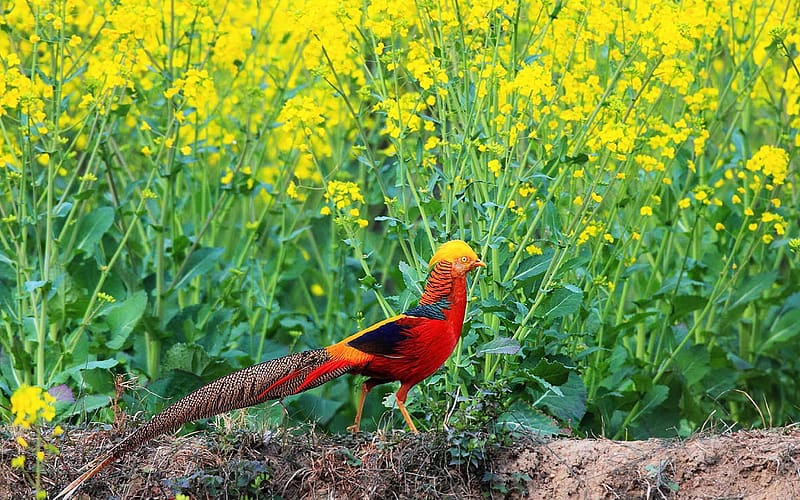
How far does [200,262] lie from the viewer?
5730 mm

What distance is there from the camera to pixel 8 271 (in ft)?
18.7

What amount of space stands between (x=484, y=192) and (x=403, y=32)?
72cm

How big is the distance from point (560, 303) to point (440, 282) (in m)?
0.88

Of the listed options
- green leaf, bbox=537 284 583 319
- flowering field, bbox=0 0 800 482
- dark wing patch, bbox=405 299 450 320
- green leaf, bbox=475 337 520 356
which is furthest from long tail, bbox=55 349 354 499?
green leaf, bbox=537 284 583 319

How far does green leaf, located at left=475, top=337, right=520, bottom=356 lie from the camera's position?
4266 mm

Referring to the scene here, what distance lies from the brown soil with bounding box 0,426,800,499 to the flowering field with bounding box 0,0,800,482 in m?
0.18

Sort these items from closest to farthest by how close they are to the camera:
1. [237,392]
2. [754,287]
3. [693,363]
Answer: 1. [237,392]
2. [693,363]
3. [754,287]

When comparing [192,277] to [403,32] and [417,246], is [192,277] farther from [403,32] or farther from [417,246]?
[403,32]

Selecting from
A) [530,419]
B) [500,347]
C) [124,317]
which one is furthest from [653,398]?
[124,317]

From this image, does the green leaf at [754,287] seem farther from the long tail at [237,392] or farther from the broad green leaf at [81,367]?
the broad green leaf at [81,367]

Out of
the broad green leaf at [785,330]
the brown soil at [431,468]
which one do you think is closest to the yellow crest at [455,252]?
the brown soil at [431,468]

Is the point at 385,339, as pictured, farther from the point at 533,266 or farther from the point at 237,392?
the point at 533,266

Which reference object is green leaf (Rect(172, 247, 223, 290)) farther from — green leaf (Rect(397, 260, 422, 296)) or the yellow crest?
the yellow crest

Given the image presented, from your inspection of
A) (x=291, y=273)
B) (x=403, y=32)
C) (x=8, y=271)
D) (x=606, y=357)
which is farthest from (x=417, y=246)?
(x=8, y=271)
